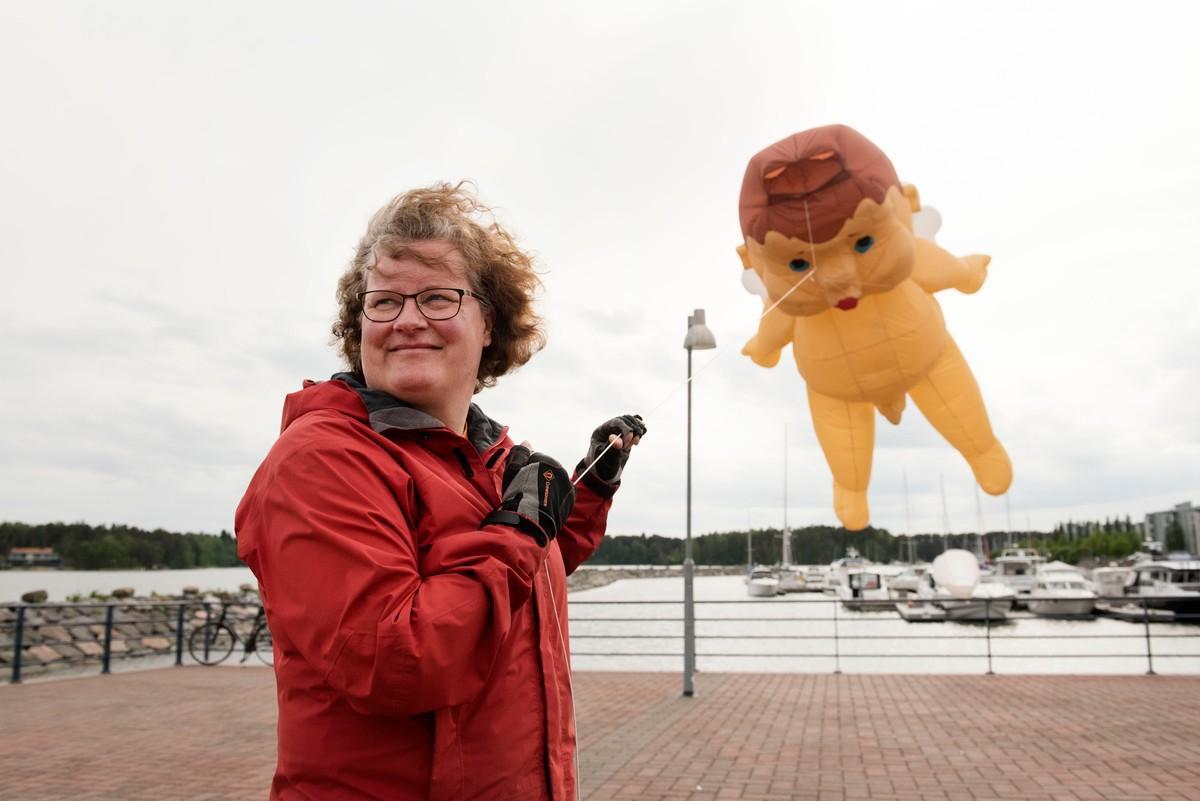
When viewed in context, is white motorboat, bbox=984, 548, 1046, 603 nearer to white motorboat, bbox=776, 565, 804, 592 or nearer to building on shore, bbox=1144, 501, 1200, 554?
white motorboat, bbox=776, 565, 804, 592

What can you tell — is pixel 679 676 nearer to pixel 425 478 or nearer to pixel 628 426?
pixel 628 426

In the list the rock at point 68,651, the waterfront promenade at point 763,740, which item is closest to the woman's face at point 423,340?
the waterfront promenade at point 763,740

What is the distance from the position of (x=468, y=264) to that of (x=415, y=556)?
0.59 meters

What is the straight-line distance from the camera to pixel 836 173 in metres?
4.60

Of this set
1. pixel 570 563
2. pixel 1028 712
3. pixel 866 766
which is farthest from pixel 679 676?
pixel 570 563

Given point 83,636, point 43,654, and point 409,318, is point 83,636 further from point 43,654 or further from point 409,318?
point 409,318

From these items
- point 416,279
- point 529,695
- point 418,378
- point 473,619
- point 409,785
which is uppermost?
point 416,279

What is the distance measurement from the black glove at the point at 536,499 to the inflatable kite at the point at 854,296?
297 cm

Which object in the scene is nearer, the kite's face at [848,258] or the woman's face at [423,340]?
the woman's face at [423,340]

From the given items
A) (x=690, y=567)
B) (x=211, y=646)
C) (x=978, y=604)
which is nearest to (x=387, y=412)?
(x=690, y=567)

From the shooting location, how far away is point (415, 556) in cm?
128

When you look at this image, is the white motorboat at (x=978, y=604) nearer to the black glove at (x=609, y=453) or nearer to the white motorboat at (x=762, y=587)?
the white motorboat at (x=762, y=587)

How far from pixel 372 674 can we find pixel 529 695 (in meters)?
0.39

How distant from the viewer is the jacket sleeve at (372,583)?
44.9 inches
